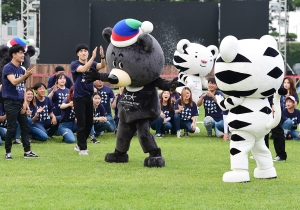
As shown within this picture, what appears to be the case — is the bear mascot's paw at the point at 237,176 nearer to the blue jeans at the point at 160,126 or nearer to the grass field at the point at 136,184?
the grass field at the point at 136,184

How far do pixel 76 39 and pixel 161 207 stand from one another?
30.6 m

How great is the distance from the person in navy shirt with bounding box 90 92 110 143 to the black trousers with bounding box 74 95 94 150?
302cm

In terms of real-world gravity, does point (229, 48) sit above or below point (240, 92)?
above

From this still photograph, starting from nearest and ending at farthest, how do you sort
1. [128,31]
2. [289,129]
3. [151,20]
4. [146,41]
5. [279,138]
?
1. [146,41]
2. [128,31]
3. [279,138]
4. [289,129]
5. [151,20]

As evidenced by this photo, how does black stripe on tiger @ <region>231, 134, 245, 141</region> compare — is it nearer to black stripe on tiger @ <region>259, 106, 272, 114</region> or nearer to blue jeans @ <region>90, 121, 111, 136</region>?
black stripe on tiger @ <region>259, 106, 272, 114</region>

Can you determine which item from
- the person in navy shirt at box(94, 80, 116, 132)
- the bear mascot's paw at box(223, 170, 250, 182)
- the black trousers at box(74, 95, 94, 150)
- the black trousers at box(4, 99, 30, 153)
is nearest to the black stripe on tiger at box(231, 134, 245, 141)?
the bear mascot's paw at box(223, 170, 250, 182)

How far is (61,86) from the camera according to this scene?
1443 cm

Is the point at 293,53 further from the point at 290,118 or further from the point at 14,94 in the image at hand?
the point at 14,94

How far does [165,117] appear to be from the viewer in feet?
49.7

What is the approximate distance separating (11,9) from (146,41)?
40.8 metres

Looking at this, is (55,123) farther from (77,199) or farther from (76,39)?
(76,39)

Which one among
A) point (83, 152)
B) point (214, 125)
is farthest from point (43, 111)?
point (214, 125)

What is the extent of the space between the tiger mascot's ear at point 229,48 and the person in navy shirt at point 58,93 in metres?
6.45

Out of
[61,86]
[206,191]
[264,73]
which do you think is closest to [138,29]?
[264,73]
